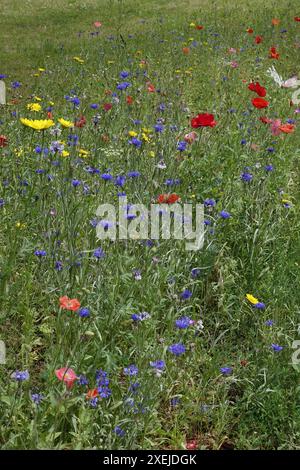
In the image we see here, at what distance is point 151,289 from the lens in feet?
10.0

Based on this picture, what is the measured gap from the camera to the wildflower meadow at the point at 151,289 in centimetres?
245

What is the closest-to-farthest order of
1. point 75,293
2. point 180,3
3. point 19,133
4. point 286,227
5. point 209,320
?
point 75,293, point 209,320, point 286,227, point 19,133, point 180,3

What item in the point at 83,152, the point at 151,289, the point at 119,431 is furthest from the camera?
the point at 83,152

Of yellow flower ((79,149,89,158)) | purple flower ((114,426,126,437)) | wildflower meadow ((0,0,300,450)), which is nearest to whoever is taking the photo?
purple flower ((114,426,126,437))

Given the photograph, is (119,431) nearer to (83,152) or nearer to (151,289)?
(151,289)

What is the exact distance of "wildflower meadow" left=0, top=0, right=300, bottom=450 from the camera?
245 cm

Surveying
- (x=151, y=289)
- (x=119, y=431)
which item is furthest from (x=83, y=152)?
(x=119, y=431)

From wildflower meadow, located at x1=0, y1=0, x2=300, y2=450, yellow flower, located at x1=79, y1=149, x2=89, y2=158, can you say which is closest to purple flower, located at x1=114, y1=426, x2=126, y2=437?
wildflower meadow, located at x1=0, y1=0, x2=300, y2=450

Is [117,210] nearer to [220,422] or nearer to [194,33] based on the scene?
[220,422]

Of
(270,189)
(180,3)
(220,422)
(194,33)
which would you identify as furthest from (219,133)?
(180,3)

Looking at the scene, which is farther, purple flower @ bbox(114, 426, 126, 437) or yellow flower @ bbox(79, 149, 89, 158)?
yellow flower @ bbox(79, 149, 89, 158)

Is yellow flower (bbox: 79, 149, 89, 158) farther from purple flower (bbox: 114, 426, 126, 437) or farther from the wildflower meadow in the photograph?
purple flower (bbox: 114, 426, 126, 437)

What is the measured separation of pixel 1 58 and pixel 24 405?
7.81m

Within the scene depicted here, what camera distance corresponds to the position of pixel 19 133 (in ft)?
16.1
